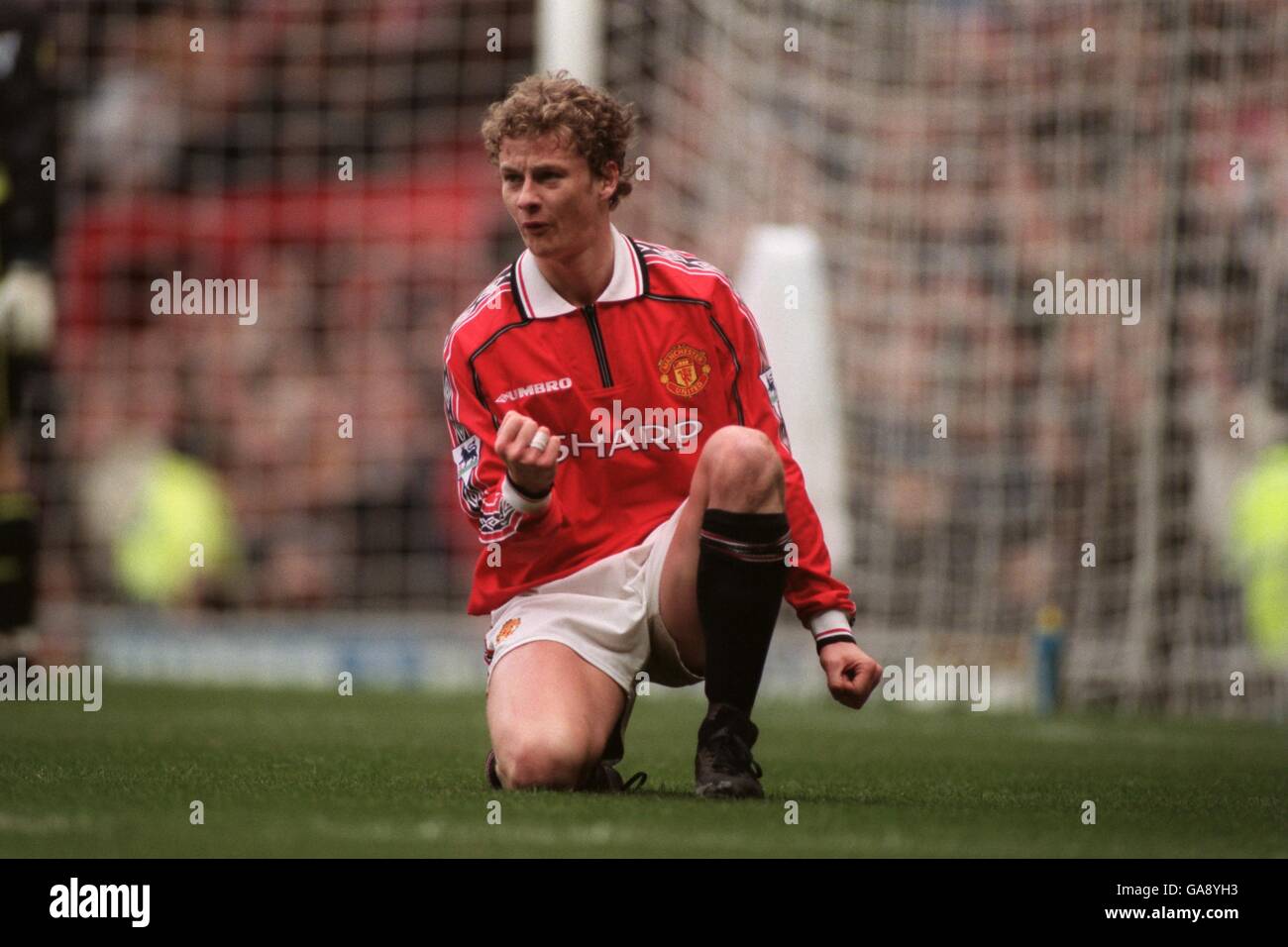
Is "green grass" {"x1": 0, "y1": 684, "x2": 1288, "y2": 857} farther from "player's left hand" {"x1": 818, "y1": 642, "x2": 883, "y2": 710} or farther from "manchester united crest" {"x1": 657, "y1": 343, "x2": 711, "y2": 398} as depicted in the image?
"manchester united crest" {"x1": 657, "y1": 343, "x2": 711, "y2": 398}

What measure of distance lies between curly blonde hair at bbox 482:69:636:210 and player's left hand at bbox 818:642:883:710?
1.16 meters

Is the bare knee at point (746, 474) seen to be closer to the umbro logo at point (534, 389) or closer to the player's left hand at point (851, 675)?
the player's left hand at point (851, 675)

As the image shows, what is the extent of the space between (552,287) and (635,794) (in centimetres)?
114

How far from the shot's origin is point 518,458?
3.95 metres

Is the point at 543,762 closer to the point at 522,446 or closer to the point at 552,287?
the point at 522,446

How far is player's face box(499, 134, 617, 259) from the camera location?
4.29 metres

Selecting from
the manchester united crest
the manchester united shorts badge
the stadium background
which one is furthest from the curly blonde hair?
the stadium background

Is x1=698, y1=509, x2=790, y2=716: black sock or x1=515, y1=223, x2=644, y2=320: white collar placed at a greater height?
x1=515, y1=223, x2=644, y2=320: white collar

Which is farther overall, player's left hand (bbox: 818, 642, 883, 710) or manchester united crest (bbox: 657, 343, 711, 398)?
manchester united crest (bbox: 657, 343, 711, 398)

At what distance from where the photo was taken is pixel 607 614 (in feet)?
14.6

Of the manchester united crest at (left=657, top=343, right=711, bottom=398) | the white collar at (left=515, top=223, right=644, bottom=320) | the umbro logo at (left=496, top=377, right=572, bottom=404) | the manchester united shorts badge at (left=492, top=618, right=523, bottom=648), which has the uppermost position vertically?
the white collar at (left=515, top=223, right=644, bottom=320)

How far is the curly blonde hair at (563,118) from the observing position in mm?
4285
